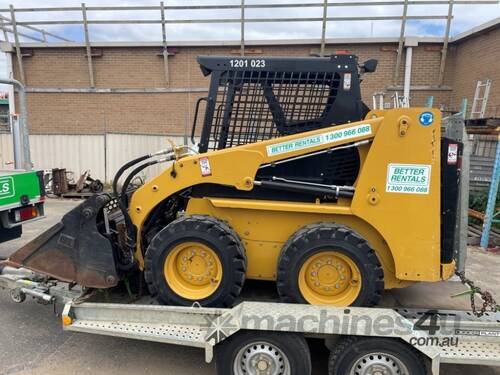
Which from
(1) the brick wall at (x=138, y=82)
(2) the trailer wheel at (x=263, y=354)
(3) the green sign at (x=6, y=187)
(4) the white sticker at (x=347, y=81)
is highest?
(1) the brick wall at (x=138, y=82)

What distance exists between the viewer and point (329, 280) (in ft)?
11.0

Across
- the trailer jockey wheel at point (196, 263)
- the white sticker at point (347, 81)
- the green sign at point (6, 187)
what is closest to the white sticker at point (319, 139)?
the white sticker at point (347, 81)

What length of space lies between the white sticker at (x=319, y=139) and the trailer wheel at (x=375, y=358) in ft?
4.87

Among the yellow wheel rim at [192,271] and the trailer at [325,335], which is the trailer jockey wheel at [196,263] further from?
the trailer at [325,335]

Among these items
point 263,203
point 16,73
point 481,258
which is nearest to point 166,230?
point 263,203

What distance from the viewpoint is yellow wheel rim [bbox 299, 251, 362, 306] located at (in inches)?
129

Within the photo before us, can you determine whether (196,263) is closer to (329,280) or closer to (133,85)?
(329,280)

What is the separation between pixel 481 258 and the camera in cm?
698

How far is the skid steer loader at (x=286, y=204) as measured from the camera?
3.22 metres

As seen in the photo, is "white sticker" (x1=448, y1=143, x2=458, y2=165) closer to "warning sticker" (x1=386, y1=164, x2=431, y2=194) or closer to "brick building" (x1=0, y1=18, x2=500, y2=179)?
"warning sticker" (x1=386, y1=164, x2=431, y2=194)

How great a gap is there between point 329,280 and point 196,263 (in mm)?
1085

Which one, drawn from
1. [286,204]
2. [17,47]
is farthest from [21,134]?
[17,47]

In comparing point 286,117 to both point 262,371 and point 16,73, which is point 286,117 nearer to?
point 262,371

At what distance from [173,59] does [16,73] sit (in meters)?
5.60
